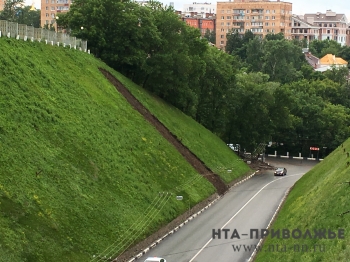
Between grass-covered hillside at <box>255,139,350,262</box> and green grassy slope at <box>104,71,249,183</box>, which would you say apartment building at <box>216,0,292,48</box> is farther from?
grass-covered hillside at <box>255,139,350,262</box>

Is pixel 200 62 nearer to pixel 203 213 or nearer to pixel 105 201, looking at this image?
pixel 203 213

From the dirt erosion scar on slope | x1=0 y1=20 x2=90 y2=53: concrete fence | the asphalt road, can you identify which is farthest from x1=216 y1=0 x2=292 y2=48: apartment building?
the dirt erosion scar on slope

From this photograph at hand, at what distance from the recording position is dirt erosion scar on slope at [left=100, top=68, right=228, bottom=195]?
191 ft

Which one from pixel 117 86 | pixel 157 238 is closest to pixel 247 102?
pixel 117 86

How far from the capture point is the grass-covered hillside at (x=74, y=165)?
1225 inches

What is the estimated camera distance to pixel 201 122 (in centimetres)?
8369

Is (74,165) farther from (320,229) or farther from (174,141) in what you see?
(174,141)

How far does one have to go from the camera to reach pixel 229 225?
4497 centimetres

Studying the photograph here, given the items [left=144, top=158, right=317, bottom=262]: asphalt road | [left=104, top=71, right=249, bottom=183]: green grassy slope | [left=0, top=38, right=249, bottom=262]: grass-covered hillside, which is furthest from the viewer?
[left=104, top=71, right=249, bottom=183]: green grassy slope

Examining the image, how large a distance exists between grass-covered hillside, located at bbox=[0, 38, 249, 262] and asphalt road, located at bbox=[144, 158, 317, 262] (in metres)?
1.54

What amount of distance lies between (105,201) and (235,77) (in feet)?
168

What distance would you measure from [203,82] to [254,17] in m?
104

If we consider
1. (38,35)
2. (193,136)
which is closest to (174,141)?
(193,136)

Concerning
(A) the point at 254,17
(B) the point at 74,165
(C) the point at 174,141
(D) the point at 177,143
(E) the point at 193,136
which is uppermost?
(A) the point at 254,17
